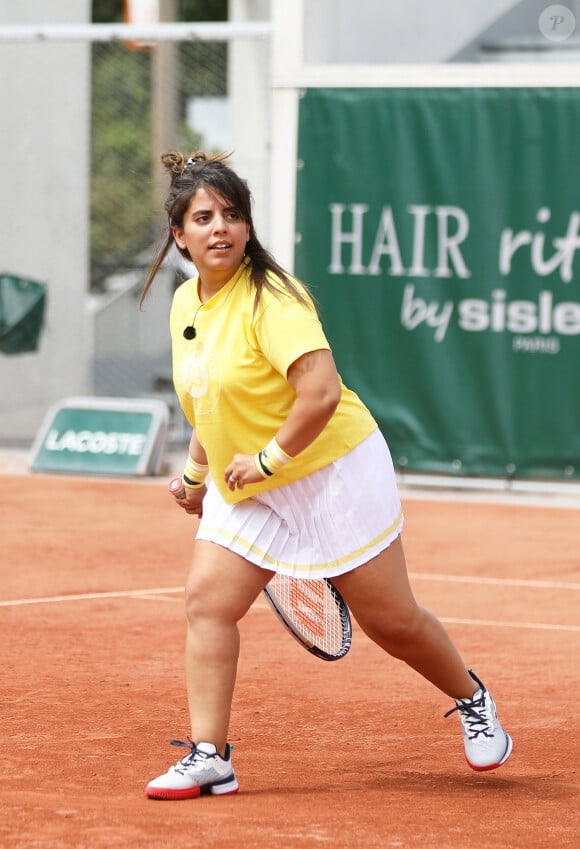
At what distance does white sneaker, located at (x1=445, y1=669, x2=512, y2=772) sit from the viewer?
4.42m

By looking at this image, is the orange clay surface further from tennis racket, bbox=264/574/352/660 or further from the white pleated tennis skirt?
the white pleated tennis skirt

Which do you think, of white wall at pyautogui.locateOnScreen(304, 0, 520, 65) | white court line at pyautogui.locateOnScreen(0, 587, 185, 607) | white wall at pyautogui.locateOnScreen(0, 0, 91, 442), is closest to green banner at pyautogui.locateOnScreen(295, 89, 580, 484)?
white wall at pyautogui.locateOnScreen(304, 0, 520, 65)

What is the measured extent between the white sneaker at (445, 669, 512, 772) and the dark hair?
4.40 ft

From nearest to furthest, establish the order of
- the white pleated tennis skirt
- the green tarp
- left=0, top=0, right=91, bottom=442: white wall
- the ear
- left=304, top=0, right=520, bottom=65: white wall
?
the white pleated tennis skirt
the ear
left=304, top=0, right=520, bottom=65: white wall
the green tarp
left=0, top=0, right=91, bottom=442: white wall

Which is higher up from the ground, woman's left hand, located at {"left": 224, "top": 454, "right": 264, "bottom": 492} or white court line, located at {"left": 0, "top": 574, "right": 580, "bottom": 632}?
woman's left hand, located at {"left": 224, "top": 454, "right": 264, "bottom": 492}

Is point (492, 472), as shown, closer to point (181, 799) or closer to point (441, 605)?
point (441, 605)

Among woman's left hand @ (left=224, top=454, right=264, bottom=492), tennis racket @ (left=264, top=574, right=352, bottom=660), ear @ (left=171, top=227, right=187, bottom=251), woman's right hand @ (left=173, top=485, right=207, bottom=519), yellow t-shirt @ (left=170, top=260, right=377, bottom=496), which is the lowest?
tennis racket @ (left=264, top=574, right=352, bottom=660)

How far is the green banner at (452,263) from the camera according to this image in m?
11.0

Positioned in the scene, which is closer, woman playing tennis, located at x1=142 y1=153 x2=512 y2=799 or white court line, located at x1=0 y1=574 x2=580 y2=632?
woman playing tennis, located at x1=142 y1=153 x2=512 y2=799

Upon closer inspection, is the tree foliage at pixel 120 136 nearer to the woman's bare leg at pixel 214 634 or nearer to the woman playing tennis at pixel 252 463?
the woman playing tennis at pixel 252 463

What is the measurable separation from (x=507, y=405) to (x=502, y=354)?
1.26 ft

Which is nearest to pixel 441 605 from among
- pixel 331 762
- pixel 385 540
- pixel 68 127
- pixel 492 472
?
pixel 331 762

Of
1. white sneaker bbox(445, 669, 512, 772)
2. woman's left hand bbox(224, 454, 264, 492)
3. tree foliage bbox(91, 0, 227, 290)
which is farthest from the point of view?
tree foliage bbox(91, 0, 227, 290)

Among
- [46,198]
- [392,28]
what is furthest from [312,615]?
[46,198]
